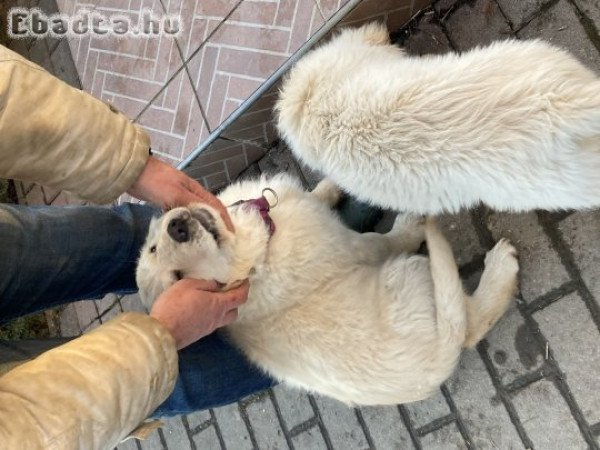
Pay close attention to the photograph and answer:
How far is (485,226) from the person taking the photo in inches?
118

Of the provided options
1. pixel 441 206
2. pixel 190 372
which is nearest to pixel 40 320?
pixel 190 372

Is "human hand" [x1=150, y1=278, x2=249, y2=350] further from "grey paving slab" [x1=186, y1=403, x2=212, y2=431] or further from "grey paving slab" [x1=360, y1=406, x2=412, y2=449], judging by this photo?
"grey paving slab" [x1=186, y1=403, x2=212, y2=431]

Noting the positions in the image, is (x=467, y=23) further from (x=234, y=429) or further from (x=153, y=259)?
(x=234, y=429)

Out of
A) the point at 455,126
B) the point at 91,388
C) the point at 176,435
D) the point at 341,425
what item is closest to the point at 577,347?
the point at 455,126

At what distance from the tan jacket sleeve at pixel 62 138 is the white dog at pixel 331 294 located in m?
0.32

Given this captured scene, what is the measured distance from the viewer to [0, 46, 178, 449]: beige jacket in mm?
1501

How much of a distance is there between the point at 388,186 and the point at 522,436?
1.47 meters

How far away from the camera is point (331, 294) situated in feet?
8.85

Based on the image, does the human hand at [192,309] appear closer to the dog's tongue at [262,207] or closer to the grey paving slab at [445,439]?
the dog's tongue at [262,207]

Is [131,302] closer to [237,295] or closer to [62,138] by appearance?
[237,295]

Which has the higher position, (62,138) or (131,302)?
(62,138)

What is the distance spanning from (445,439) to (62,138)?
2.35m

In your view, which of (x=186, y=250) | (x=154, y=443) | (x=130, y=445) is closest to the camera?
(x=186, y=250)

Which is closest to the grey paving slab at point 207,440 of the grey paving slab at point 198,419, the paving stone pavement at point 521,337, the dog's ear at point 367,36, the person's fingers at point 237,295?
the grey paving slab at point 198,419
